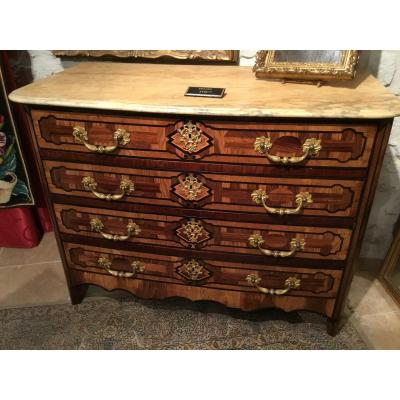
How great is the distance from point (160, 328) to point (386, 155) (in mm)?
1416

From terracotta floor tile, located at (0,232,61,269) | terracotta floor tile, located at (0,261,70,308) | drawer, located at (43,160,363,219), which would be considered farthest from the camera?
terracotta floor tile, located at (0,232,61,269)

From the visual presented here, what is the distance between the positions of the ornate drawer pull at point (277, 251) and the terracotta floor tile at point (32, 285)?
107cm

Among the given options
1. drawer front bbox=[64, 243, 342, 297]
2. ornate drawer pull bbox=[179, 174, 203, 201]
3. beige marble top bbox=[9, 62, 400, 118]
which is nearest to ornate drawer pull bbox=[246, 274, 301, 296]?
drawer front bbox=[64, 243, 342, 297]

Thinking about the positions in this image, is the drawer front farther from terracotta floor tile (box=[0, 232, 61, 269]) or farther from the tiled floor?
terracotta floor tile (box=[0, 232, 61, 269])

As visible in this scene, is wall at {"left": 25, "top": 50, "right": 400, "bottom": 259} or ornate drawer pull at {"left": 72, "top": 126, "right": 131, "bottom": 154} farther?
wall at {"left": 25, "top": 50, "right": 400, "bottom": 259}

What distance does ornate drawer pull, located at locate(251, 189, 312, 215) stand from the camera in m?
1.16

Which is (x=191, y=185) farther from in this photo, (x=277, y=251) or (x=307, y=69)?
(x=307, y=69)

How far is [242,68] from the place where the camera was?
4.98ft

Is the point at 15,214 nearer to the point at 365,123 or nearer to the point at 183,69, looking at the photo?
the point at 183,69

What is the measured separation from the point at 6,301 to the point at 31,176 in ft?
2.28

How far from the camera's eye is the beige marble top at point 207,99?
1.03 metres

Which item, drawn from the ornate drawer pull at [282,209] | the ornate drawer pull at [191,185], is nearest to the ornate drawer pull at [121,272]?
the ornate drawer pull at [191,185]

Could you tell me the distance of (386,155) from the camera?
1.73 meters
